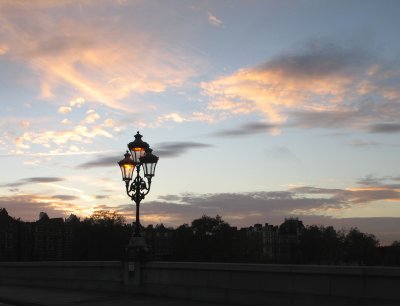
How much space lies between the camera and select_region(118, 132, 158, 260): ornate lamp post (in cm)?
2052

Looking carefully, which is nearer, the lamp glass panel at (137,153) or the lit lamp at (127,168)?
the lamp glass panel at (137,153)

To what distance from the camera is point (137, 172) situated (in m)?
21.0

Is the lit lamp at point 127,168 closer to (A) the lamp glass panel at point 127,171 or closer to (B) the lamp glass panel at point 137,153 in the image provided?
(A) the lamp glass panel at point 127,171

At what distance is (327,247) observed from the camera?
588 feet

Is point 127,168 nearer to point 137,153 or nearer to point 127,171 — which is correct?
point 127,171

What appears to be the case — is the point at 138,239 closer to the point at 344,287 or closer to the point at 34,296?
the point at 34,296

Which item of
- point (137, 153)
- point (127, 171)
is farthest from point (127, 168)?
point (137, 153)

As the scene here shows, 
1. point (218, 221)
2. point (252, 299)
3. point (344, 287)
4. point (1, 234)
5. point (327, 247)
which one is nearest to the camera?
point (344, 287)

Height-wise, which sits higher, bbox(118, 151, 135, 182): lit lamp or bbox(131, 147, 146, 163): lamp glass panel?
bbox(131, 147, 146, 163): lamp glass panel

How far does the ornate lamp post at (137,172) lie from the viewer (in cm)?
2052

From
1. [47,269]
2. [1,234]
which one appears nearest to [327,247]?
[1,234]

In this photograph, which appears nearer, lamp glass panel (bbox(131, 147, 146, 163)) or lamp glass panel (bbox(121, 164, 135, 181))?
lamp glass panel (bbox(131, 147, 146, 163))

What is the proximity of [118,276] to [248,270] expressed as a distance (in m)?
7.03

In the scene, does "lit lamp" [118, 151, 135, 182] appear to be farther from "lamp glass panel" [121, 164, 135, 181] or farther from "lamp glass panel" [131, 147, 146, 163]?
"lamp glass panel" [131, 147, 146, 163]
